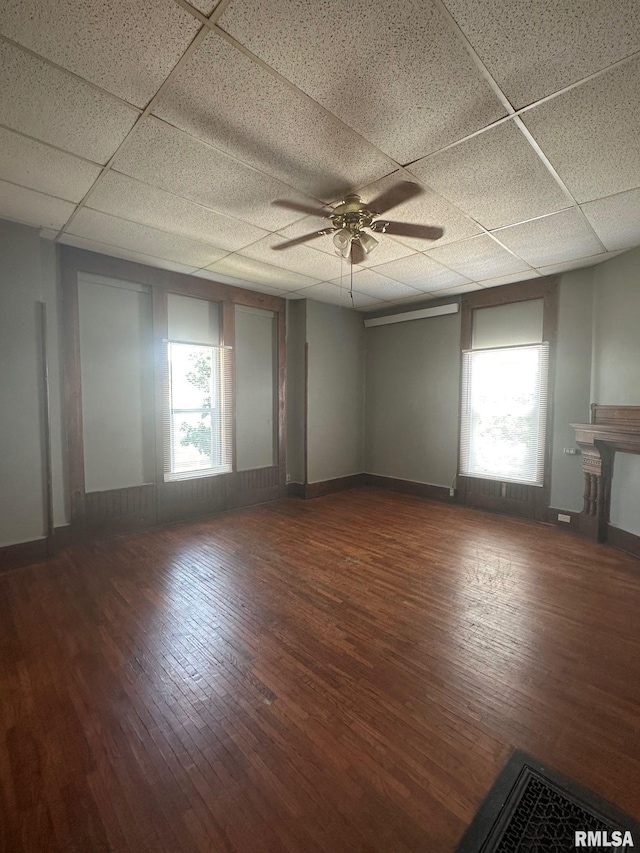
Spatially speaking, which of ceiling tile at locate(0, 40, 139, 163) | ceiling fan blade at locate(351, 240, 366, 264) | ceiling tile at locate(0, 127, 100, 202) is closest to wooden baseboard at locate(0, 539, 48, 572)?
ceiling tile at locate(0, 127, 100, 202)

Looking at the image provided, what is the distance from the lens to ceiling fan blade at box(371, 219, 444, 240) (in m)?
2.94

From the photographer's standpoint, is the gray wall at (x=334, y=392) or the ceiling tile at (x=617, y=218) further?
the gray wall at (x=334, y=392)

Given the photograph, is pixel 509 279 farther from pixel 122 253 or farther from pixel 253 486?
pixel 122 253

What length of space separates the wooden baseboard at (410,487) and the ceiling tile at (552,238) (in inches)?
126

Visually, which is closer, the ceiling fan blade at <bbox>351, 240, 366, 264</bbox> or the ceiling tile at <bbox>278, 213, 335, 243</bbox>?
the ceiling fan blade at <bbox>351, 240, 366, 264</bbox>

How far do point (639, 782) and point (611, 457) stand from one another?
10.4 ft

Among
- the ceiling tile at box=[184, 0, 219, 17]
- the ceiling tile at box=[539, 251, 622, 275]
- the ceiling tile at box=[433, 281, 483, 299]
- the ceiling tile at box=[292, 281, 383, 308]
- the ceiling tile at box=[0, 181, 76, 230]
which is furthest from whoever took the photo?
the ceiling tile at box=[292, 281, 383, 308]

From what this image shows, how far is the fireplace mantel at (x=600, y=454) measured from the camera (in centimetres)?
351

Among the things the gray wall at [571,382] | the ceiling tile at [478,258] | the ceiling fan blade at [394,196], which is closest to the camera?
the ceiling fan blade at [394,196]

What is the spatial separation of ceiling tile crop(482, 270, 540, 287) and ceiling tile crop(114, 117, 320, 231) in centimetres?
282

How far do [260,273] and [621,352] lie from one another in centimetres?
387

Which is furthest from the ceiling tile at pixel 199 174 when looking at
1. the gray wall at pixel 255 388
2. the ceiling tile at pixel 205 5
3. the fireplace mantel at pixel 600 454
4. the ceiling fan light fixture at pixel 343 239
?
the fireplace mantel at pixel 600 454

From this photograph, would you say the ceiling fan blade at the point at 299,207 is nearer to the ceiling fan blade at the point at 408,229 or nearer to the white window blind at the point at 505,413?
the ceiling fan blade at the point at 408,229

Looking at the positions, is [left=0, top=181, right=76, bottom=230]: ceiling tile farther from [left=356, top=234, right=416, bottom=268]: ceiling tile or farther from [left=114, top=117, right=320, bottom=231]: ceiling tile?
[left=356, top=234, right=416, bottom=268]: ceiling tile
